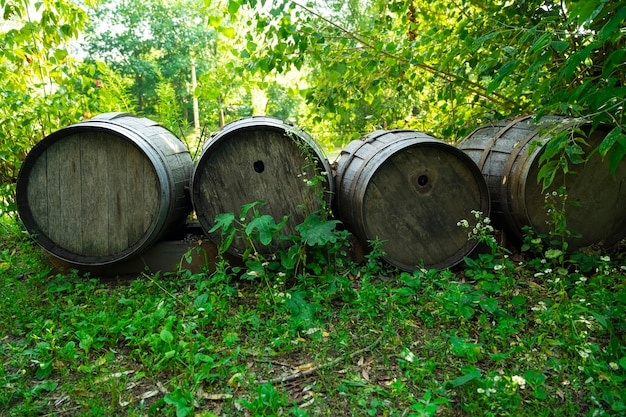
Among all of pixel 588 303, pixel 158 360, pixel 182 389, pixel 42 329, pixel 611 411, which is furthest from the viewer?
pixel 42 329

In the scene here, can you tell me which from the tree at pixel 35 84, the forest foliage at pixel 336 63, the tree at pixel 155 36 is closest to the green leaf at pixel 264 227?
the forest foliage at pixel 336 63

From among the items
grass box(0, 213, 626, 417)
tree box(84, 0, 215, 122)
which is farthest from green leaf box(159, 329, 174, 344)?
tree box(84, 0, 215, 122)

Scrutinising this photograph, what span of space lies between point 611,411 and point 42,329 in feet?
8.93

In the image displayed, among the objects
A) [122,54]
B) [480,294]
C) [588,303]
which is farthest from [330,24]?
[122,54]

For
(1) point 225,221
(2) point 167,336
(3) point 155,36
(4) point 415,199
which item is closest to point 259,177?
(1) point 225,221

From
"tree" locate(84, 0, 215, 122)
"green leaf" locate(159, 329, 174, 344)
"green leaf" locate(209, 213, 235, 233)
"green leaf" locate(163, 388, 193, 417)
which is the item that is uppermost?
"tree" locate(84, 0, 215, 122)

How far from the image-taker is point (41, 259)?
135 inches

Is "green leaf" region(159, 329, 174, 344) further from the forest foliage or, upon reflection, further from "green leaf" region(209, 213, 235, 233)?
the forest foliage

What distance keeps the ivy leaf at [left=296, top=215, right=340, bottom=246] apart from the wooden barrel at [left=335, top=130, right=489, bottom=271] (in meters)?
0.30

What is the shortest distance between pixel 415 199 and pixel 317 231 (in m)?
0.79

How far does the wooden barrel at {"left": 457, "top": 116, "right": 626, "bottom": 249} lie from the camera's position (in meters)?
3.19

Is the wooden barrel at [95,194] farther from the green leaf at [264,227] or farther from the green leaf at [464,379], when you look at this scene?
the green leaf at [464,379]

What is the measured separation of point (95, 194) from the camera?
10.4 ft

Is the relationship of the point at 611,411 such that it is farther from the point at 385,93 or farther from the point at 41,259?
the point at 385,93
